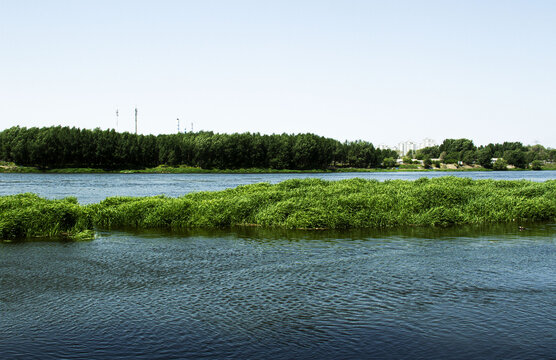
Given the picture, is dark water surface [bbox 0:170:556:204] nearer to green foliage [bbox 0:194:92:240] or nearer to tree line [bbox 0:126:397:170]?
green foliage [bbox 0:194:92:240]

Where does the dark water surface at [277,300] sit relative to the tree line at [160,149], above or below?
below

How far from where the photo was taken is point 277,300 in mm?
13180

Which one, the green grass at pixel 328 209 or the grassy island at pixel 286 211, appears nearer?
the grassy island at pixel 286 211

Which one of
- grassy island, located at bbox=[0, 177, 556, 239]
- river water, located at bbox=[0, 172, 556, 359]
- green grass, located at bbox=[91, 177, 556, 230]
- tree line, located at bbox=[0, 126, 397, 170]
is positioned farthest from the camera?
tree line, located at bbox=[0, 126, 397, 170]

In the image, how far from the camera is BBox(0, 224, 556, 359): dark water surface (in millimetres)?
10242

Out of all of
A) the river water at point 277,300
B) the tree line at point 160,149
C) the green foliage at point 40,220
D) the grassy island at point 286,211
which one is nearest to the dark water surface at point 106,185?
the grassy island at point 286,211

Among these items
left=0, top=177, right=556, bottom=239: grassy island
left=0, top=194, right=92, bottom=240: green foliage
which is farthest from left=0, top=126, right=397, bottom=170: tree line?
left=0, top=194, right=92, bottom=240: green foliage

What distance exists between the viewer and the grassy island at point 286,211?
24.3 meters

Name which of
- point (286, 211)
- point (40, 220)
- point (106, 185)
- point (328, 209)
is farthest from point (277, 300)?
point (106, 185)

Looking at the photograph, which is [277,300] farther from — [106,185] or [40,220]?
[106,185]

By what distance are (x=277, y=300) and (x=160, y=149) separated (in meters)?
143

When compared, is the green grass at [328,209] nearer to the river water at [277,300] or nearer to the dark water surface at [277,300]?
the river water at [277,300]

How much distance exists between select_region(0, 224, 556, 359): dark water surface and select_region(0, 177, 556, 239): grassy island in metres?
3.11

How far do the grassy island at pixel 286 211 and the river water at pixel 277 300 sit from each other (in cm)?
310
